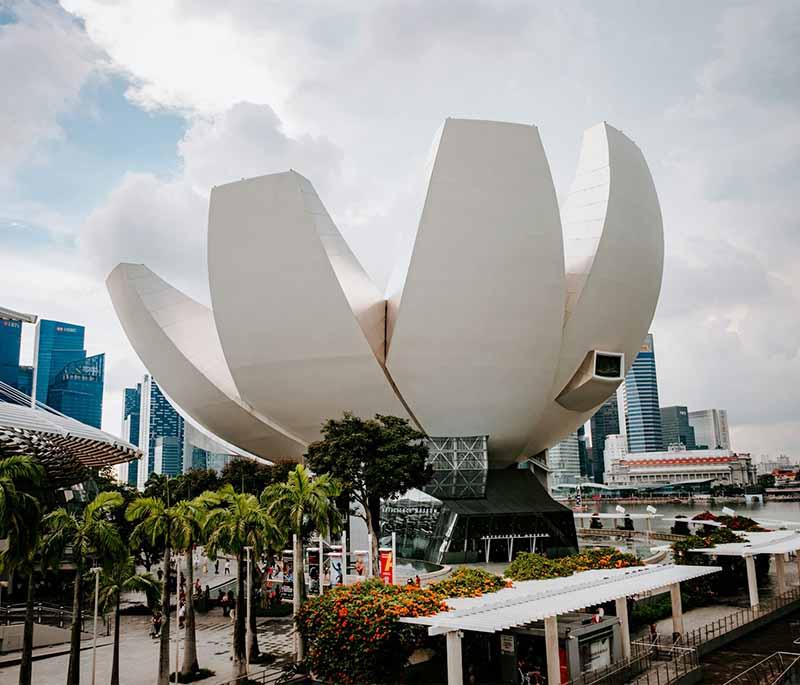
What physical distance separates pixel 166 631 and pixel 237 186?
1846 cm

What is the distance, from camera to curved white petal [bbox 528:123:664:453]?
103 feet

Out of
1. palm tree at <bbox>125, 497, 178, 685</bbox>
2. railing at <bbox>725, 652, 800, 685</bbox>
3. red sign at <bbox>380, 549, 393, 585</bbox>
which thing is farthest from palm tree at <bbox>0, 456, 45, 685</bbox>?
railing at <bbox>725, 652, 800, 685</bbox>

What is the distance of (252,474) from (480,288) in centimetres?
1625

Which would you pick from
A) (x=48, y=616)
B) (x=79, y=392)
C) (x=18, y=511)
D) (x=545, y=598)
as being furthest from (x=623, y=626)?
(x=79, y=392)

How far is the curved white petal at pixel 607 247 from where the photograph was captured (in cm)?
3133

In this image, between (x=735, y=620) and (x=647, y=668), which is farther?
(x=735, y=620)

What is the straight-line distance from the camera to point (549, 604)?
533 inches

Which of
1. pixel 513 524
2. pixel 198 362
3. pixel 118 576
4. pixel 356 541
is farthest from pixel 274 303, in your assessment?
pixel 118 576

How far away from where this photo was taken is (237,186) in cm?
2884

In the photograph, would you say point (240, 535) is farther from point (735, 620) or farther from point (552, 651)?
point (735, 620)

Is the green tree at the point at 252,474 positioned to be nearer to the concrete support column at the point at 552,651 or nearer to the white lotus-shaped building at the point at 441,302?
the white lotus-shaped building at the point at 441,302

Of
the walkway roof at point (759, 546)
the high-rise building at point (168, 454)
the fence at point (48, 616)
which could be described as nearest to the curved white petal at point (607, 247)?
the walkway roof at point (759, 546)

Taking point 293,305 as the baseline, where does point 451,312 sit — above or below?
below

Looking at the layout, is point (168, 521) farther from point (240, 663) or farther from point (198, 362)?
point (198, 362)
